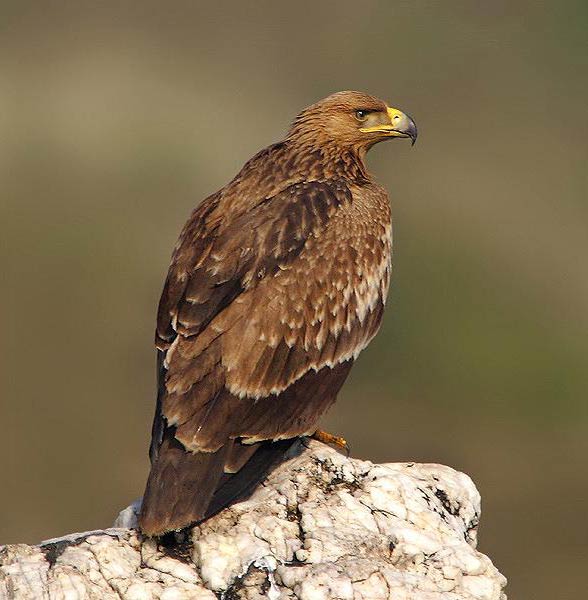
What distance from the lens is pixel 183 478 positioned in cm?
778

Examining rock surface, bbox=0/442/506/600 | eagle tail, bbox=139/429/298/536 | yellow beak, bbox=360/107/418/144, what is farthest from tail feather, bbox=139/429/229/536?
yellow beak, bbox=360/107/418/144

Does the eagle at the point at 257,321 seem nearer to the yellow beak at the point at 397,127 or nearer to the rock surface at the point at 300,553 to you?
the rock surface at the point at 300,553

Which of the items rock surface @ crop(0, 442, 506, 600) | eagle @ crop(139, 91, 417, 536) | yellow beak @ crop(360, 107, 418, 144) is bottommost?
rock surface @ crop(0, 442, 506, 600)

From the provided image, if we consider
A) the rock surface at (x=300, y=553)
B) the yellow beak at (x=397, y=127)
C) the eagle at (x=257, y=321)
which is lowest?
the rock surface at (x=300, y=553)

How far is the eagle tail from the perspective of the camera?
763 centimetres

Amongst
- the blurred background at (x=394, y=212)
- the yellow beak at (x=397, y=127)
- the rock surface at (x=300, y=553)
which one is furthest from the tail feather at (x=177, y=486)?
the blurred background at (x=394, y=212)

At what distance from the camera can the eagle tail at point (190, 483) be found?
7.63 m

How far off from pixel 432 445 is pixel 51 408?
5.12 m

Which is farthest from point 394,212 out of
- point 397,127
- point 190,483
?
point 190,483

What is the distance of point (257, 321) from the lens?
8.28 metres

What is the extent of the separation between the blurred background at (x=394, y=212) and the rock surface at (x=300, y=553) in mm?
8961

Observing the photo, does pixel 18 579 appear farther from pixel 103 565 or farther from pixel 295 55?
pixel 295 55

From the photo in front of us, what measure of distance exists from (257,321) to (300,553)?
1373mm

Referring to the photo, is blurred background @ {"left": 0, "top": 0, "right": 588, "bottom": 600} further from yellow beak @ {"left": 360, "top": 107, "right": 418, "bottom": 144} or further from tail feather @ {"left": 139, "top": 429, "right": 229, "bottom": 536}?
tail feather @ {"left": 139, "top": 429, "right": 229, "bottom": 536}
